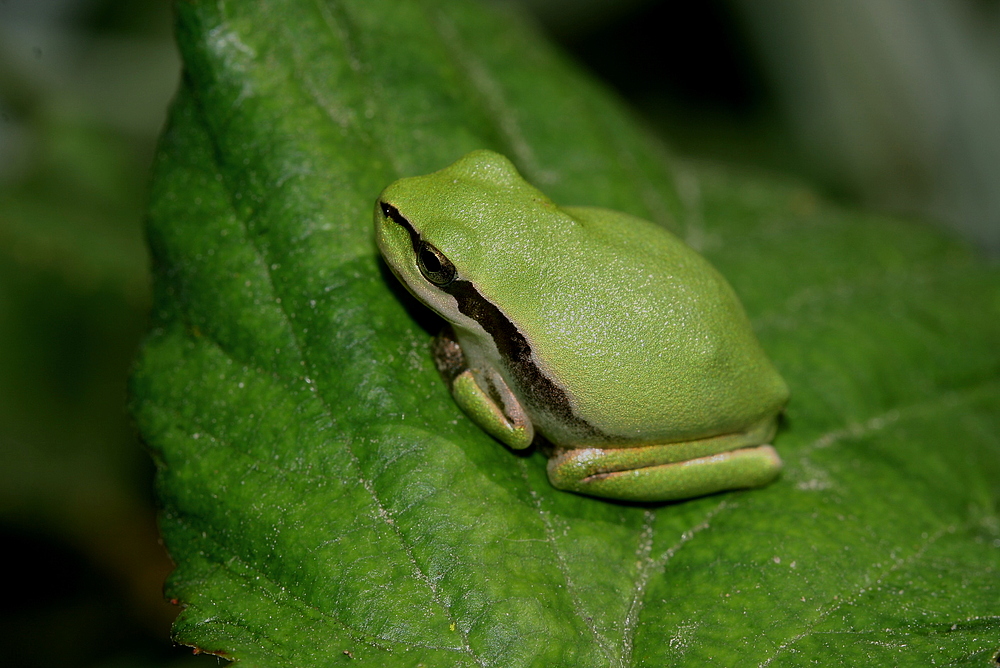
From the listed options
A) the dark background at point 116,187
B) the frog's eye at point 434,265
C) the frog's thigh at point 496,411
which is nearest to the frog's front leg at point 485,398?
the frog's thigh at point 496,411

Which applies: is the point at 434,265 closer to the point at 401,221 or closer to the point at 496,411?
the point at 401,221

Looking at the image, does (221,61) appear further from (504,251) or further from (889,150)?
(889,150)

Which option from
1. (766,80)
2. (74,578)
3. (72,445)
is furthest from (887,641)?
(766,80)

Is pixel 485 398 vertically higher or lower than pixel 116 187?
lower

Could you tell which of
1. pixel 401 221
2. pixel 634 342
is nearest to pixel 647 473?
pixel 634 342

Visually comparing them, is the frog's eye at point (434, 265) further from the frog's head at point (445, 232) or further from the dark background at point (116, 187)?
the dark background at point (116, 187)
